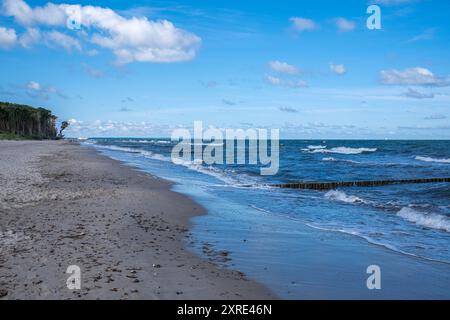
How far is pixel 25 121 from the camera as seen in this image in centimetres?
12725

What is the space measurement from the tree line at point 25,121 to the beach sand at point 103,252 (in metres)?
109

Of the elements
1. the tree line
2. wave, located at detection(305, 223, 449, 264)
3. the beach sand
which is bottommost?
wave, located at detection(305, 223, 449, 264)

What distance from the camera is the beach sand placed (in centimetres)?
639

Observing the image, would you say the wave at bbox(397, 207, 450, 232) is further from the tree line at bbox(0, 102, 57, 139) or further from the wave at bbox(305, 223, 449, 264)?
the tree line at bbox(0, 102, 57, 139)

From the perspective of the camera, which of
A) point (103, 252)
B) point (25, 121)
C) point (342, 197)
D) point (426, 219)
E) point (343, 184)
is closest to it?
point (103, 252)

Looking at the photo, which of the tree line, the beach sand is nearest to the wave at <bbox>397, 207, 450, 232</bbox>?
the beach sand

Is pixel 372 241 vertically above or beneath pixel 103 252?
beneath

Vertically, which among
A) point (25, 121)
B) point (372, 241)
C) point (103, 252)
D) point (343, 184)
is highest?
point (25, 121)

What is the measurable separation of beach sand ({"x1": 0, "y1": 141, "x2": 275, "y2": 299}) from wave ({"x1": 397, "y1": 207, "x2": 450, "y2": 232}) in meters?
7.89

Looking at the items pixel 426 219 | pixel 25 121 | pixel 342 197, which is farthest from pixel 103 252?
pixel 25 121

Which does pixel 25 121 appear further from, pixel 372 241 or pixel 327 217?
pixel 372 241

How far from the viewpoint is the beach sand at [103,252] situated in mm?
6387

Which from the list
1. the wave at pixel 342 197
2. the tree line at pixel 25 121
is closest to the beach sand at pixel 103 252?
the wave at pixel 342 197

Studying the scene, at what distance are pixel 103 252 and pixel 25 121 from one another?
134 metres
